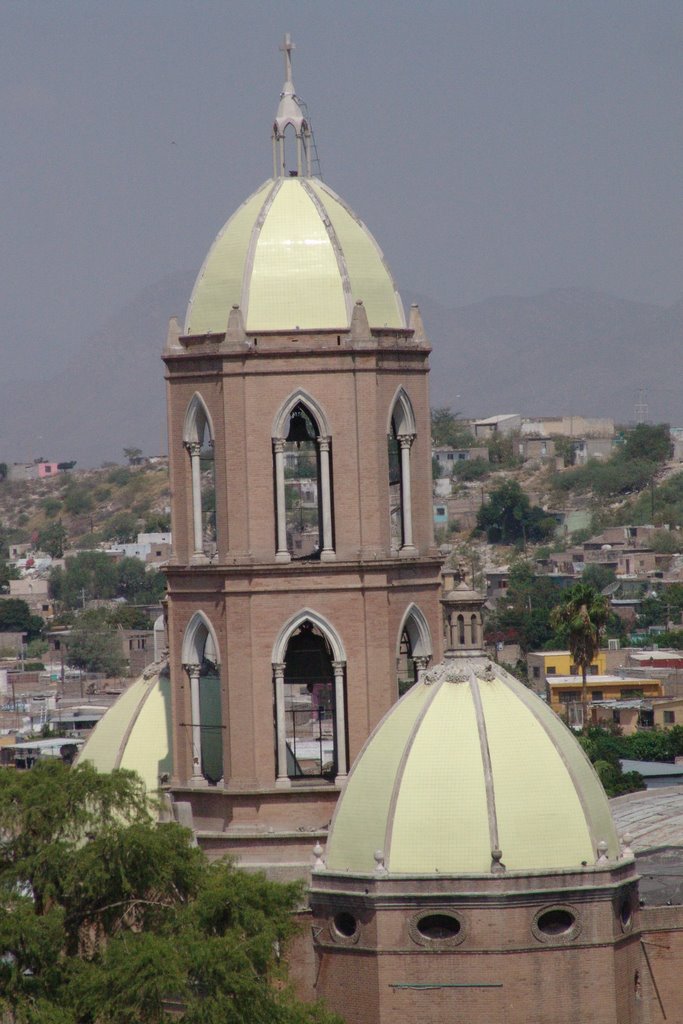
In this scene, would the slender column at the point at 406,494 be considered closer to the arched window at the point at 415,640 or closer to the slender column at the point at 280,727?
the arched window at the point at 415,640

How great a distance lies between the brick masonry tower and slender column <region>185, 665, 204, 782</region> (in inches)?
1.3

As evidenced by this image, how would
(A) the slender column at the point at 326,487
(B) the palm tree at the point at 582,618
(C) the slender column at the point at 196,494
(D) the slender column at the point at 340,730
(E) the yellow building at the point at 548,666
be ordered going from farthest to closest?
(E) the yellow building at the point at 548,666 → (B) the palm tree at the point at 582,618 → (C) the slender column at the point at 196,494 → (A) the slender column at the point at 326,487 → (D) the slender column at the point at 340,730

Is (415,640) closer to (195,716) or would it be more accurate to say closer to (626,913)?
(195,716)

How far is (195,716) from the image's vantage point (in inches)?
1729

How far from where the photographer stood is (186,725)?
43906 mm

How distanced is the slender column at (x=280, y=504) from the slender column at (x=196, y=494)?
1.38 meters

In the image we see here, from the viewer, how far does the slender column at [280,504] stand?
4284 cm

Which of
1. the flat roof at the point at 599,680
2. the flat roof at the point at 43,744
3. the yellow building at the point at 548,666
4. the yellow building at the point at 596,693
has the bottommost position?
the flat roof at the point at 43,744

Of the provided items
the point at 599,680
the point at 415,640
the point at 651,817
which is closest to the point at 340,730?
the point at 415,640

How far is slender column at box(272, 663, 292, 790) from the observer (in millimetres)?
42625

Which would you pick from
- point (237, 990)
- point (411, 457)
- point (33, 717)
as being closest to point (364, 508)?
point (411, 457)

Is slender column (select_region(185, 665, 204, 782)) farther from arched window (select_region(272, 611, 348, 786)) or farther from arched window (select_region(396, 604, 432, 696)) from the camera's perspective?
arched window (select_region(396, 604, 432, 696))

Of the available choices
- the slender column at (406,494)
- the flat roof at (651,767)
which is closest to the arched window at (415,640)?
the slender column at (406,494)

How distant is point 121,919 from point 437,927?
4229 millimetres
